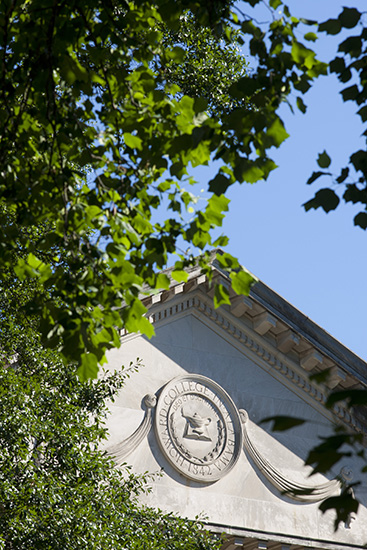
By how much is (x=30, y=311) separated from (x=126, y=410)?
9391mm

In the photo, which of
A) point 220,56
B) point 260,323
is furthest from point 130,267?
point 220,56

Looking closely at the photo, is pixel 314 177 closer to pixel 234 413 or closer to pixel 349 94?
pixel 349 94

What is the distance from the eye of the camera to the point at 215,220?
6.38 m

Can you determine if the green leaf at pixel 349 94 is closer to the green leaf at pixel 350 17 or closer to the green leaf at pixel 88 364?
the green leaf at pixel 350 17

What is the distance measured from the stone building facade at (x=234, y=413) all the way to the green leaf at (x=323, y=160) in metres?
10.0

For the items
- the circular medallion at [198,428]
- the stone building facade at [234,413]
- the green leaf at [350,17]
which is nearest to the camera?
the green leaf at [350,17]

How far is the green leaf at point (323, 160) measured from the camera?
17.9 feet

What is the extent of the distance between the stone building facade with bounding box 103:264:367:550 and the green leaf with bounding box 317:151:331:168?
395 inches

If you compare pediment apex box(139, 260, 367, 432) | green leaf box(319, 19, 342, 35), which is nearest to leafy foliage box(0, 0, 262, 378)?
green leaf box(319, 19, 342, 35)

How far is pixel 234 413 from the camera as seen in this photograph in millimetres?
16516

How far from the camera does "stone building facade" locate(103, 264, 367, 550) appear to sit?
15.5 meters

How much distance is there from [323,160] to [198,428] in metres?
11.1

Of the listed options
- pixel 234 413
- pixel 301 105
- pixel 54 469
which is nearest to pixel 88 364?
pixel 301 105

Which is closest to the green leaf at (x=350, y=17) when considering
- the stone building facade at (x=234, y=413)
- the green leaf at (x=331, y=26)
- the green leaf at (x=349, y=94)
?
the green leaf at (x=331, y=26)
